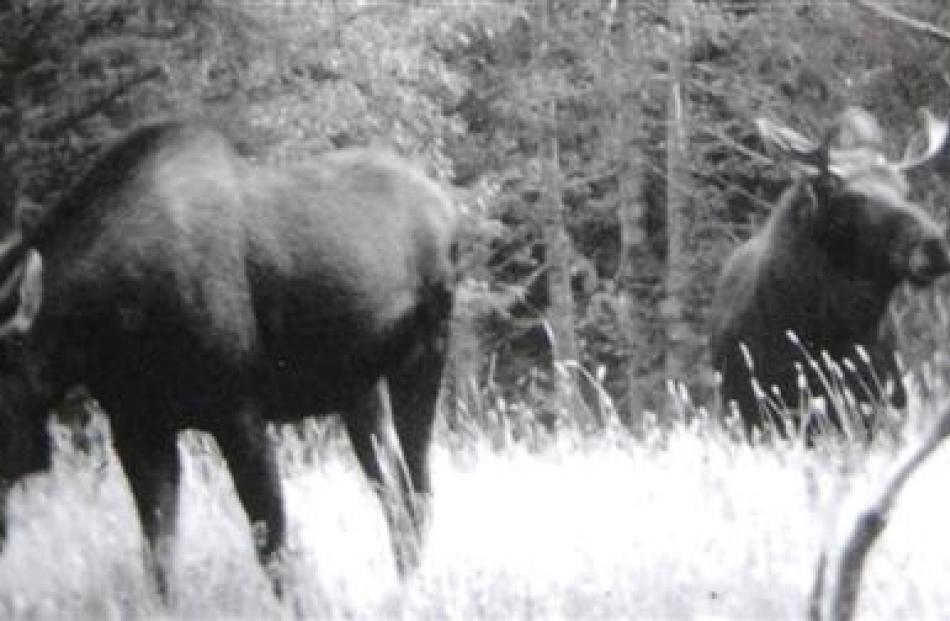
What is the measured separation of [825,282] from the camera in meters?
10.4

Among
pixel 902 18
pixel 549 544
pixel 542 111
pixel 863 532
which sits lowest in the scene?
pixel 542 111

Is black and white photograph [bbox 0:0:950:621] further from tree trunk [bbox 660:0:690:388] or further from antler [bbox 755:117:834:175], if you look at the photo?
tree trunk [bbox 660:0:690:388]

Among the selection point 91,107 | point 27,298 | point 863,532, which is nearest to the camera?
point 863,532

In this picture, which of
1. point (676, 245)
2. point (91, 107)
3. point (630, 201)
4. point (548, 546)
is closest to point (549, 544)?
point (548, 546)

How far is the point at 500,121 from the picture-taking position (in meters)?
24.8

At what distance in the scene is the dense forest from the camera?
34.5 feet

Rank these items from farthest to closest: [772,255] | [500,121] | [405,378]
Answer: [500,121] → [772,255] → [405,378]

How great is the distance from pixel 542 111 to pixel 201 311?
16.9 m

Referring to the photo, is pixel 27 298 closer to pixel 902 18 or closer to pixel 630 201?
pixel 902 18

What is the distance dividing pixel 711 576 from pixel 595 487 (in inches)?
65.9

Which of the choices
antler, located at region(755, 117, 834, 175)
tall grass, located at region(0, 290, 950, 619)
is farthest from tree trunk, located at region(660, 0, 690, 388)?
tall grass, located at region(0, 290, 950, 619)

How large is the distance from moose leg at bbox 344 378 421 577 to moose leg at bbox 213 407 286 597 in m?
0.50

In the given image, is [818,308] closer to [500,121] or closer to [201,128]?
[201,128]

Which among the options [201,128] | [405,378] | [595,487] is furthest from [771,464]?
[201,128]
